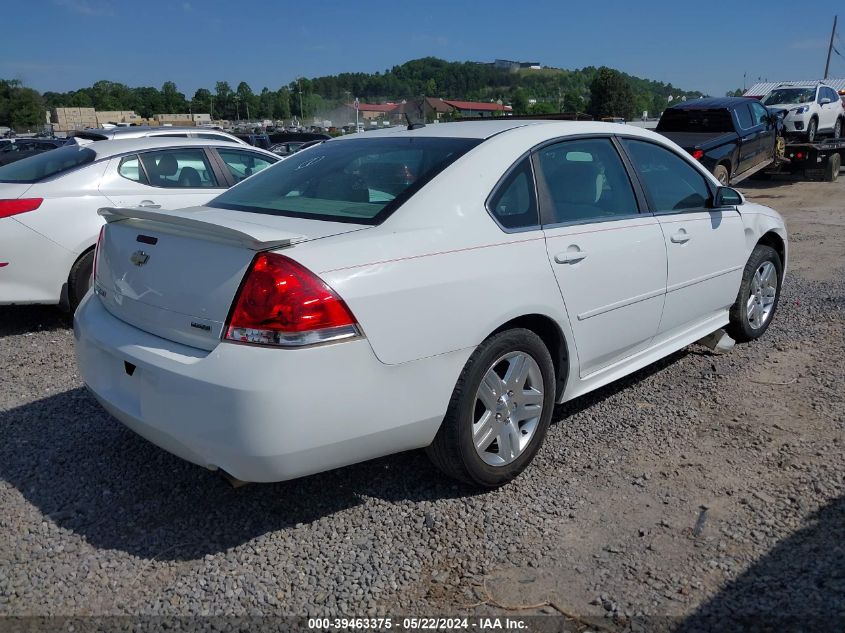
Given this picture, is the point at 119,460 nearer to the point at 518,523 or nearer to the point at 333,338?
the point at 333,338

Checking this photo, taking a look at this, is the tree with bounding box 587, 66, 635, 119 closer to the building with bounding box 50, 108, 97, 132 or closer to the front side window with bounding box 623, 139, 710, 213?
the building with bounding box 50, 108, 97, 132

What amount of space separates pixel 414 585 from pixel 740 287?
11.2 feet

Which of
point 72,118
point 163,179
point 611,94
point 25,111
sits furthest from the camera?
point 25,111

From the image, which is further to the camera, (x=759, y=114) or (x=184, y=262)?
(x=759, y=114)

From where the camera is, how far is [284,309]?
260 centimetres

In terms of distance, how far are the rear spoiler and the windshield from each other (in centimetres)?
2033

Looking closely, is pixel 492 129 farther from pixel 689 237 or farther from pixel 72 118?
pixel 72 118

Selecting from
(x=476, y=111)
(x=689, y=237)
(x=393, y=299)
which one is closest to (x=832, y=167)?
(x=476, y=111)

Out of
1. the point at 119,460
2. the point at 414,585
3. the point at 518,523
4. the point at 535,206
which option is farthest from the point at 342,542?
the point at 535,206

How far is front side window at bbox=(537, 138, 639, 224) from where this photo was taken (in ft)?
11.9

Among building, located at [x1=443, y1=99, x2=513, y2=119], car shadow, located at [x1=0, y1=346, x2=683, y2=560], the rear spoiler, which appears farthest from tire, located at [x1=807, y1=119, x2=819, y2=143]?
the rear spoiler

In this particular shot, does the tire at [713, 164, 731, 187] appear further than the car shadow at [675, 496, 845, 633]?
Yes

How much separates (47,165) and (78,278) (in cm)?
111

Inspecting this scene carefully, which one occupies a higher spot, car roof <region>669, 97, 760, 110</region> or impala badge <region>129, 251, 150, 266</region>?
car roof <region>669, 97, 760, 110</region>
